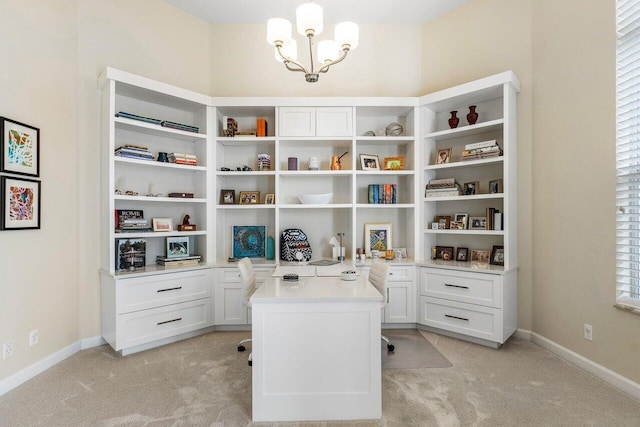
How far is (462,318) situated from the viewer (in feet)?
10.6

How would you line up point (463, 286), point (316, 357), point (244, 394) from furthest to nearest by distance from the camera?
1. point (463, 286)
2. point (244, 394)
3. point (316, 357)

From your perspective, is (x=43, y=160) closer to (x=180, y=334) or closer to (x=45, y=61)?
(x=45, y=61)

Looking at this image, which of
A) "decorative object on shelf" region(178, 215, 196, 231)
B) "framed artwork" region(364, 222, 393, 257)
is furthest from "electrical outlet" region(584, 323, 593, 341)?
"decorative object on shelf" region(178, 215, 196, 231)

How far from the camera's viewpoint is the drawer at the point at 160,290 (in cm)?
292

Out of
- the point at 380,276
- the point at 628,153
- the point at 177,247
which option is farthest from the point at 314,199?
the point at 628,153

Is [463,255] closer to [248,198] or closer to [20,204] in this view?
[248,198]

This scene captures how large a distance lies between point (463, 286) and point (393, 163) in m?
1.59

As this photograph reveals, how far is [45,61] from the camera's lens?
8.98 feet

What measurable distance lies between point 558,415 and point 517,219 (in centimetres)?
185

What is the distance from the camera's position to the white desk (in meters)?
1.98

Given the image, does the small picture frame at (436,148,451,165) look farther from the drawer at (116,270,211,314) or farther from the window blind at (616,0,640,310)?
the drawer at (116,270,211,314)

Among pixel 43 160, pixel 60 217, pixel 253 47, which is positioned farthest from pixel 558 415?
pixel 253 47

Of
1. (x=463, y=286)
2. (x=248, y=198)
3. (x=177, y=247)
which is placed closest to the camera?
(x=463, y=286)

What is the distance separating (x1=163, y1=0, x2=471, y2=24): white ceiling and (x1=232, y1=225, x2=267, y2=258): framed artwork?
8.49 ft
